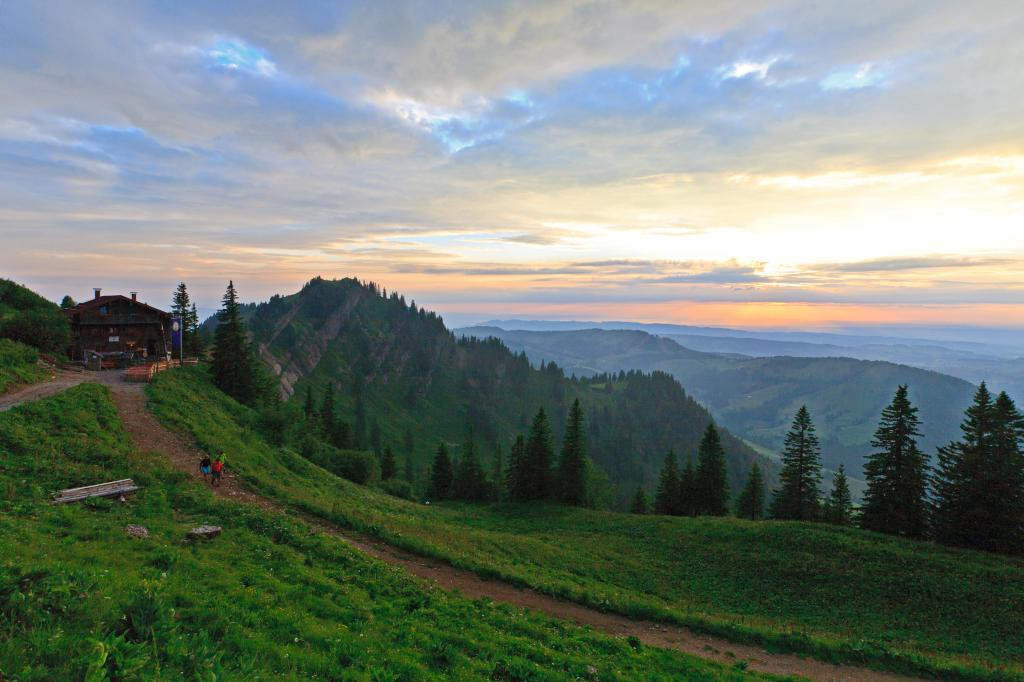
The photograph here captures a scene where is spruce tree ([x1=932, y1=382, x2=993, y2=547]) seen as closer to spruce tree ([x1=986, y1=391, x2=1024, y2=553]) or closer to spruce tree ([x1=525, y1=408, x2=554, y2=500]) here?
spruce tree ([x1=986, y1=391, x2=1024, y2=553])

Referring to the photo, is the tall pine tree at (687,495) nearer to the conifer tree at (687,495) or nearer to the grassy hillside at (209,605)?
the conifer tree at (687,495)

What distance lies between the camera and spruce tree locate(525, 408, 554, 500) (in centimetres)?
6556

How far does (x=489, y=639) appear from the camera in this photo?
14.6m

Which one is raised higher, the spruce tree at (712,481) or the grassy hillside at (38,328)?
the grassy hillside at (38,328)

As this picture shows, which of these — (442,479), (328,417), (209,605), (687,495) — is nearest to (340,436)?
(328,417)

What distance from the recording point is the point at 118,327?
53.8 m

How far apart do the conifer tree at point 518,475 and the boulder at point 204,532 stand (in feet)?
171

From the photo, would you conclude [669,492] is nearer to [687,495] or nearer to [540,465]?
[687,495]

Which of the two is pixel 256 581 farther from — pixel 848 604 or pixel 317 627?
pixel 848 604

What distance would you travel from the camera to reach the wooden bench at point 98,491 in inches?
→ 707

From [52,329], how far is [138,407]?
20.9 metres

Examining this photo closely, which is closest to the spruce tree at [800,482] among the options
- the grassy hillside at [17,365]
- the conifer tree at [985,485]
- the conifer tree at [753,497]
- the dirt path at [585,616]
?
the conifer tree at [753,497]

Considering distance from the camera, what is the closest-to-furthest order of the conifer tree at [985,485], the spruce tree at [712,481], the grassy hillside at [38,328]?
1. the conifer tree at [985,485]
2. the grassy hillside at [38,328]
3. the spruce tree at [712,481]

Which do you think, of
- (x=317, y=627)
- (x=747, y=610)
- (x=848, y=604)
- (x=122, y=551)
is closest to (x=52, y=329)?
(x=122, y=551)
